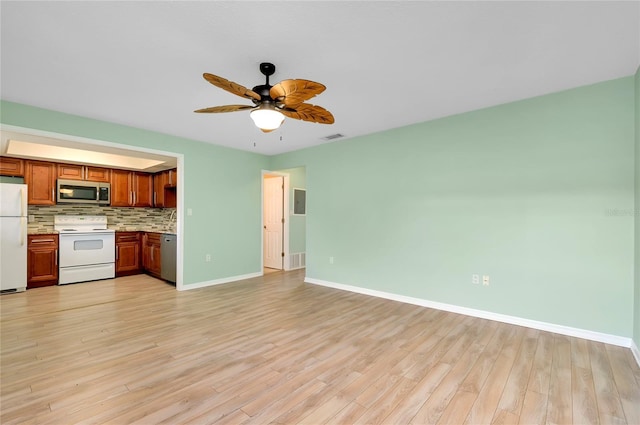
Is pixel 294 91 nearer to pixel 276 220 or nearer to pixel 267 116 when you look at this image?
pixel 267 116

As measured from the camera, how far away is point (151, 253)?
220 inches

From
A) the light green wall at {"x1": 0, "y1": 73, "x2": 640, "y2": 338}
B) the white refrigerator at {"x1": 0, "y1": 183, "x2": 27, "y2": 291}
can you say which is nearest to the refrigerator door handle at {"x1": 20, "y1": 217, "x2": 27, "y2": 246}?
the white refrigerator at {"x1": 0, "y1": 183, "x2": 27, "y2": 291}

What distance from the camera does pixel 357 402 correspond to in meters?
1.85

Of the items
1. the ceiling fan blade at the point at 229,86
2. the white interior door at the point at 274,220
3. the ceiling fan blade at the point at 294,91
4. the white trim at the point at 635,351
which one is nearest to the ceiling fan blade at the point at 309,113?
the ceiling fan blade at the point at 294,91

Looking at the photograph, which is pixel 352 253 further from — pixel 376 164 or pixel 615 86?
pixel 615 86

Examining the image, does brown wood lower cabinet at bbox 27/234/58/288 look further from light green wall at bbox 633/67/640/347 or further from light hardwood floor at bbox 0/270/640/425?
light green wall at bbox 633/67/640/347

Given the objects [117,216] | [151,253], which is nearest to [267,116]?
[151,253]

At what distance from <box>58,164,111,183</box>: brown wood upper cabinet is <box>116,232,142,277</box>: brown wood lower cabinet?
1112mm

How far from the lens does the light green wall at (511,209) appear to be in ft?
8.85

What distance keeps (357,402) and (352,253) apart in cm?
285

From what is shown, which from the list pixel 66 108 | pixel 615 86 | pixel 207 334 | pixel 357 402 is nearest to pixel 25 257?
pixel 66 108

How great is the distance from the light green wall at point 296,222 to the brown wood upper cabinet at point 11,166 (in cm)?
446

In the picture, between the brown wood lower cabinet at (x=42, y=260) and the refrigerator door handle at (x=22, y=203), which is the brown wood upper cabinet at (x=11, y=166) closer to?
the refrigerator door handle at (x=22, y=203)

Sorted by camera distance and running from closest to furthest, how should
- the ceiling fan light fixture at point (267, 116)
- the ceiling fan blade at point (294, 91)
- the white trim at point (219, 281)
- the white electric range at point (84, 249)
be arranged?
1. the ceiling fan blade at point (294, 91)
2. the ceiling fan light fixture at point (267, 116)
3. the white trim at point (219, 281)
4. the white electric range at point (84, 249)
